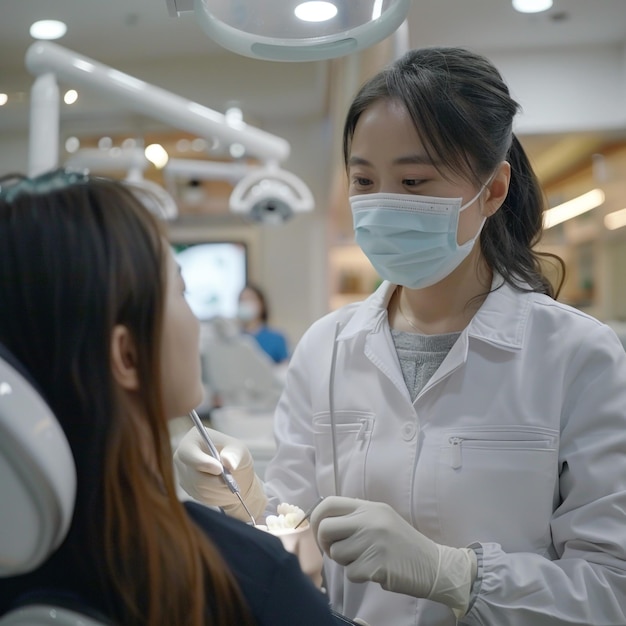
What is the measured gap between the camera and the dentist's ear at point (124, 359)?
2.33ft

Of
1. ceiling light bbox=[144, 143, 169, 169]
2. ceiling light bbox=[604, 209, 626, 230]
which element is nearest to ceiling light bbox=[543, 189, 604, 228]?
ceiling light bbox=[604, 209, 626, 230]

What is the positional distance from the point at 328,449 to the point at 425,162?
476mm

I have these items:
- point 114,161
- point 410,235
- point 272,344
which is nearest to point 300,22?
point 410,235

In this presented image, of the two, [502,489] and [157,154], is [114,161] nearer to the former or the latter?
[157,154]

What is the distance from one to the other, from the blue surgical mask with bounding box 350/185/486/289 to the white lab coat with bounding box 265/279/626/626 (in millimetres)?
94

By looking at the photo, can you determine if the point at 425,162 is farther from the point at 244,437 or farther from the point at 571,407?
the point at 244,437

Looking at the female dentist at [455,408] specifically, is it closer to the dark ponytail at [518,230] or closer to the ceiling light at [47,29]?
the dark ponytail at [518,230]

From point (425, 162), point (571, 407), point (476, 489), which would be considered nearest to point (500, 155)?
point (425, 162)

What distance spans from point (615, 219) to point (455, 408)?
3014mm

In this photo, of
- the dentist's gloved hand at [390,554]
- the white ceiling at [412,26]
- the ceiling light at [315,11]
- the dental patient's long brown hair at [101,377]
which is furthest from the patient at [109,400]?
the white ceiling at [412,26]

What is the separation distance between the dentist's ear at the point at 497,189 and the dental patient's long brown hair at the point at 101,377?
0.62m

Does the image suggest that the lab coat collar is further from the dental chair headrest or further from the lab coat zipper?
the dental chair headrest

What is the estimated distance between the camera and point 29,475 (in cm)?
55

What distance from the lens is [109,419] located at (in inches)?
27.8
